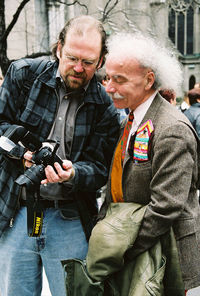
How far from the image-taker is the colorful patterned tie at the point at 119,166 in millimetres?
1925

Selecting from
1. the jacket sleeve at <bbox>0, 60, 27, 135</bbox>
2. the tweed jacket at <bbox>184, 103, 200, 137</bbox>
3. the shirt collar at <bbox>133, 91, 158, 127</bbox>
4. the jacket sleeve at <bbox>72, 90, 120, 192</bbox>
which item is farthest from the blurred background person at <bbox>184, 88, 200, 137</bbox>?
the jacket sleeve at <bbox>0, 60, 27, 135</bbox>

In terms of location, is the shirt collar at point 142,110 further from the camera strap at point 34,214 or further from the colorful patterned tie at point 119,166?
the camera strap at point 34,214

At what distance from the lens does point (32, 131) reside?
2008 millimetres

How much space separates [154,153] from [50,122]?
624 millimetres

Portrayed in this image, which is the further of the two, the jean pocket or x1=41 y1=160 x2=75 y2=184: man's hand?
x1=41 y1=160 x2=75 y2=184: man's hand

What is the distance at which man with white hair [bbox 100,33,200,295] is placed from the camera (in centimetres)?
167

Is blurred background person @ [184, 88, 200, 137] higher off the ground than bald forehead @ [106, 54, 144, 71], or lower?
lower

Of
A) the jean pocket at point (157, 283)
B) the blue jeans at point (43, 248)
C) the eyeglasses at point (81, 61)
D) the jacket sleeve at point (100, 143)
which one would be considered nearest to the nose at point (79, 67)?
the eyeglasses at point (81, 61)

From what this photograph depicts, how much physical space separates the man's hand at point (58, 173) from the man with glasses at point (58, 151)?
0.28 feet

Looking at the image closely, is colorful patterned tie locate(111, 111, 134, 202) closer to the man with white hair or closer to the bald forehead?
the man with white hair

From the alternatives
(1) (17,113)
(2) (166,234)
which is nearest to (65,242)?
(2) (166,234)

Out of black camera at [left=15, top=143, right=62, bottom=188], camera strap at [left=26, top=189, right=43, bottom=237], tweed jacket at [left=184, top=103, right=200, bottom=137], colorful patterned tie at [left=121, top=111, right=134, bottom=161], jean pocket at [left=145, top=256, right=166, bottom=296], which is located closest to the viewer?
jean pocket at [left=145, top=256, right=166, bottom=296]

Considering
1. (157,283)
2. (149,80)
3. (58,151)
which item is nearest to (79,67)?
(149,80)

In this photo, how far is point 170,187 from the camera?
167 cm
